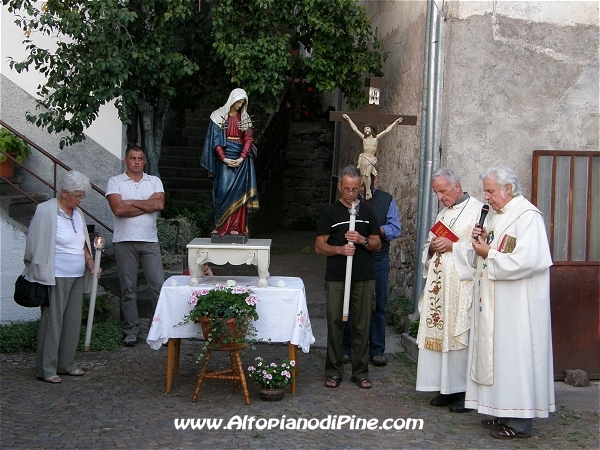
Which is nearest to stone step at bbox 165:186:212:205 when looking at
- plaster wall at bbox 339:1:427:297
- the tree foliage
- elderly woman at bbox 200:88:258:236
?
the tree foliage

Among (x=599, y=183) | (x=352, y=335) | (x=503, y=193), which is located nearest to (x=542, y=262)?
(x=503, y=193)

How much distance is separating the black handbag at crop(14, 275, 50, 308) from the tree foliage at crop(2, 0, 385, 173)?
2.34 metres

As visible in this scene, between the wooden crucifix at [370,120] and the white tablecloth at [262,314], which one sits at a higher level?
the wooden crucifix at [370,120]

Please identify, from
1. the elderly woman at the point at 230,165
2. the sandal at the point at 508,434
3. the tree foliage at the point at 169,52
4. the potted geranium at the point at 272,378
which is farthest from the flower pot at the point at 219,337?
the tree foliage at the point at 169,52

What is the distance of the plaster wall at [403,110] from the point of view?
30.2 feet

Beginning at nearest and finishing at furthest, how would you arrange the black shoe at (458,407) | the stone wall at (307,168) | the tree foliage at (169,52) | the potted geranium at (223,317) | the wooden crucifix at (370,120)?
the potted geranium at (223,317) → the black shoe at (458,407) → the wooden crucifix at (370,120) → the tree foliage at (169,52) → the stone wall at (307,168)

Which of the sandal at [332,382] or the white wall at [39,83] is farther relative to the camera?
the white wall at [39,83]

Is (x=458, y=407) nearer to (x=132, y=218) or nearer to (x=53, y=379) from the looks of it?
(x=53, y=379)

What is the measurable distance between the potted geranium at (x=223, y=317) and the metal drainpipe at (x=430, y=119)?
2.56 metres

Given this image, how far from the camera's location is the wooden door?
737 cm

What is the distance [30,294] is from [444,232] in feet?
11.3

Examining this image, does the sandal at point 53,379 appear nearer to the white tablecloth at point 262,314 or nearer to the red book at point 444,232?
the white tablecloth at point 262,314

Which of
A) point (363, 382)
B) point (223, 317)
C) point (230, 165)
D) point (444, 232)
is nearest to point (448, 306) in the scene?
point (444, 232)

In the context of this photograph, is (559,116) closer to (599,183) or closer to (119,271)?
Answer: (599,183)
